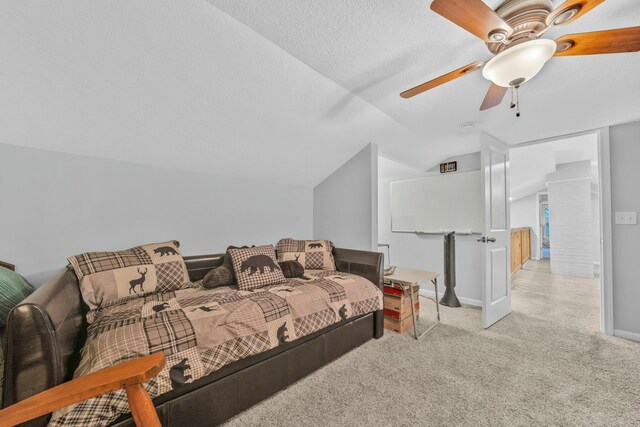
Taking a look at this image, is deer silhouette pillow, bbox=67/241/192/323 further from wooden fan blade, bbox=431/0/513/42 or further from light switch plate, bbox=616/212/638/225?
light switch plate, bbox=616/212/638/225

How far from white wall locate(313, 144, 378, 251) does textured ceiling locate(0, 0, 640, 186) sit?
611 mm

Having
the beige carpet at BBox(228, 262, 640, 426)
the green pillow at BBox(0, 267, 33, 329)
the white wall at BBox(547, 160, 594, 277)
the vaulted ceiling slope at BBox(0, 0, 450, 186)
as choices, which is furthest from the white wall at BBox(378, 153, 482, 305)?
the green pillow at BBox(0, 267, 33, 329)

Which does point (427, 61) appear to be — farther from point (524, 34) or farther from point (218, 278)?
point (218, 278)

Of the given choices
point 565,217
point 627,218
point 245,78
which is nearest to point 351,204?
point 245,78

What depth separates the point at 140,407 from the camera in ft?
2.41

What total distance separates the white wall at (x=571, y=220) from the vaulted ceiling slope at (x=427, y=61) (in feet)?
11.5

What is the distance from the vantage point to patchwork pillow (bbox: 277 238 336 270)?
262cm

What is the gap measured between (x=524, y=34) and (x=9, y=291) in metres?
2.86

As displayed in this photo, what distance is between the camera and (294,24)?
1350 millimetres

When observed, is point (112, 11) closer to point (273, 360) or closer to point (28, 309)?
point (28, 309)

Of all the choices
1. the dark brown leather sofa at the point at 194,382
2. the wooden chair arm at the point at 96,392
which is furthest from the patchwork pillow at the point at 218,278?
the wooden chair arm at the point at 96,392

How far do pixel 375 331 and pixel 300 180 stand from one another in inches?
77.5

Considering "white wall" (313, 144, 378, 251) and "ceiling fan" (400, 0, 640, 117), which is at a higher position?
"ceiling fan" (400, 0, 640, 117)

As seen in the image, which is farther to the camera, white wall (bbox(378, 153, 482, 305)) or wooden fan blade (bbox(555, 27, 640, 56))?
white wall (bbox(378, 153, 482, 305))
